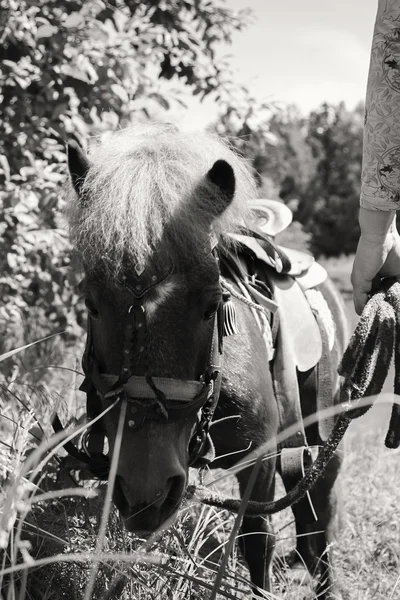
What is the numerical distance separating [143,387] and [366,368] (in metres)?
0.78

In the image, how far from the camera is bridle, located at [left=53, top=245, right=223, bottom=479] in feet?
6.20

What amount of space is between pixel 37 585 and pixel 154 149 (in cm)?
168

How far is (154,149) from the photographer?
2252mm

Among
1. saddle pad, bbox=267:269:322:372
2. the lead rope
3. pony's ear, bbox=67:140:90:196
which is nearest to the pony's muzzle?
the lead rope

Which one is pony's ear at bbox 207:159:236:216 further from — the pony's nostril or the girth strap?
the pony's nostril

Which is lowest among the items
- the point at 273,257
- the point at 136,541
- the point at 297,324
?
the point at 136,541

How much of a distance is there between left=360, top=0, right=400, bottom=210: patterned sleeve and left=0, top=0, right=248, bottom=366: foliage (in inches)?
102

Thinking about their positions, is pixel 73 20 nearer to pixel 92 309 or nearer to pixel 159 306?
pixel 92 309

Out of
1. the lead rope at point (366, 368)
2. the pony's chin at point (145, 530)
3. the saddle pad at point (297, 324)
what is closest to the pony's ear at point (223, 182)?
the lead rope at point (366, 368)

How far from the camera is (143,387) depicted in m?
Answer: 1.89

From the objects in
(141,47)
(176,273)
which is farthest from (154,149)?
(141,47)

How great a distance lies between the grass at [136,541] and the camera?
1.98 metres

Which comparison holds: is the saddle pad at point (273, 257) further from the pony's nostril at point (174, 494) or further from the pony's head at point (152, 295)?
the pony's nostril at point (174, 494)

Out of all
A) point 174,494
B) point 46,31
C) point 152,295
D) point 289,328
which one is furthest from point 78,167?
point 46,31
